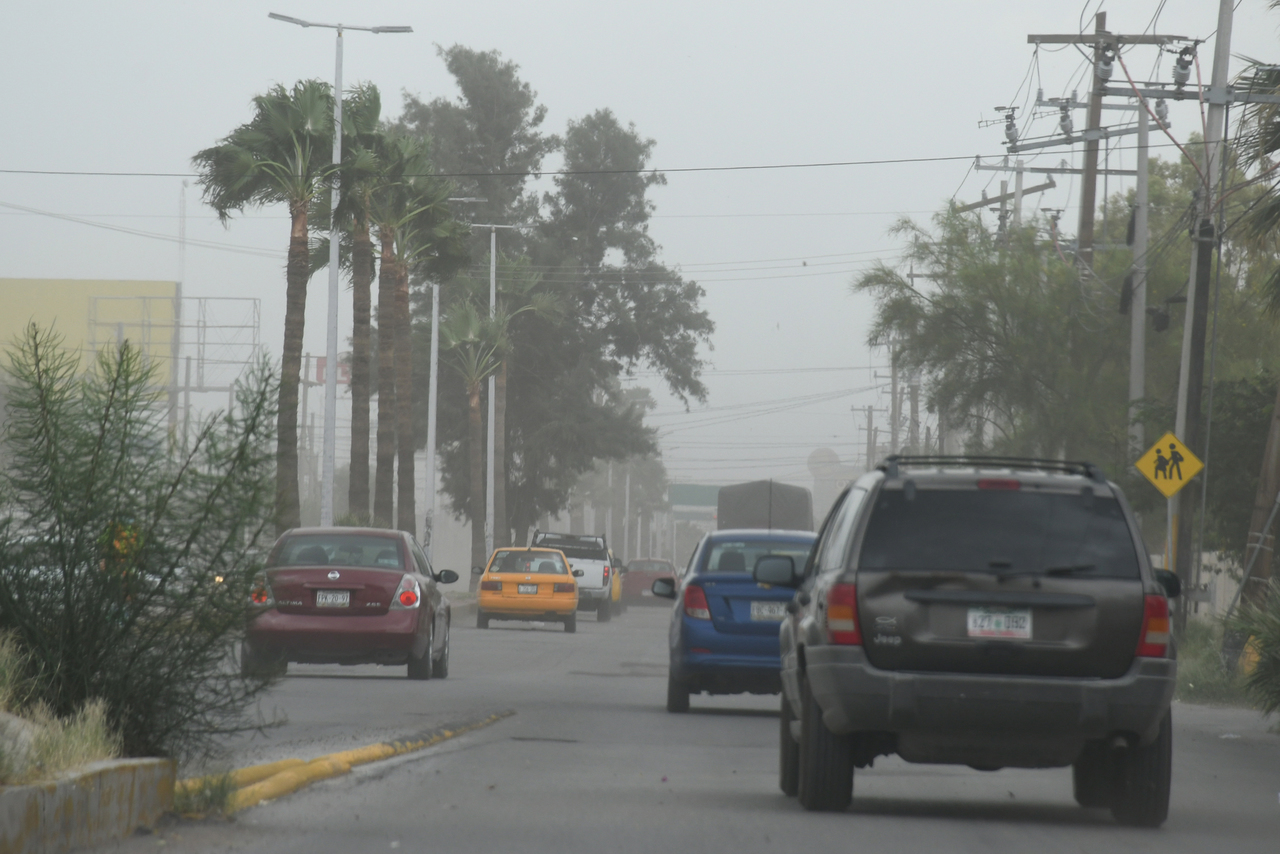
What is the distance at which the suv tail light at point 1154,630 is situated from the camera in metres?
8.07

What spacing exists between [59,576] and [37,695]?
530 millimetres

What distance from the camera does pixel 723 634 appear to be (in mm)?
15086

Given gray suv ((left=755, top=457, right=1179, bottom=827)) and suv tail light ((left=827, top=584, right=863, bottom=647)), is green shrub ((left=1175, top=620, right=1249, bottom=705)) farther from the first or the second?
suv tail light ((left=827, top=584, right=863, bottom=647))

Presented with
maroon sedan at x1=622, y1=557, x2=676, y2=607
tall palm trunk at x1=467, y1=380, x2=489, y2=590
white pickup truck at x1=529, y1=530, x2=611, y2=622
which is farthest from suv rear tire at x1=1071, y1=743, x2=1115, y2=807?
maroon sedan at x1=622, y1=557, x2=676, y2=607

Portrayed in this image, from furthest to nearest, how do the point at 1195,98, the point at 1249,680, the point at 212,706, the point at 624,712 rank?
the point at 1195,98 < the point at 624,712 < the point at 1249,680 < the point at 212,706

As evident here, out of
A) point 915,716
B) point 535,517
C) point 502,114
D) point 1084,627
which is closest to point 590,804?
point 915,716

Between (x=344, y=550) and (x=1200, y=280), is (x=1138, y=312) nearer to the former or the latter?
(x=1200, y=280)

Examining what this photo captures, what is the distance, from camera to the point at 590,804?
8.88 m

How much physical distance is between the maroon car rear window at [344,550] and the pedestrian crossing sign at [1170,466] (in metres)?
11.5

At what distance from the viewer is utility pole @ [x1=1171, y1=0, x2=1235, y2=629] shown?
2498 centimetres

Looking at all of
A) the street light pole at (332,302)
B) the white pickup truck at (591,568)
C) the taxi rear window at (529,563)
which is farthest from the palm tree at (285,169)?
the white pickup truck at (591,568)

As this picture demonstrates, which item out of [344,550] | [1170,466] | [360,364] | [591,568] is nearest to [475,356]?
[591,568]

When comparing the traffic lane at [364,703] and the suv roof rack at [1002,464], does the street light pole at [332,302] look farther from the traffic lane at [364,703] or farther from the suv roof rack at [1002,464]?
the suv roof rack at [1002,464]

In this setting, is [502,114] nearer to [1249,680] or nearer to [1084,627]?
[1249,680]
